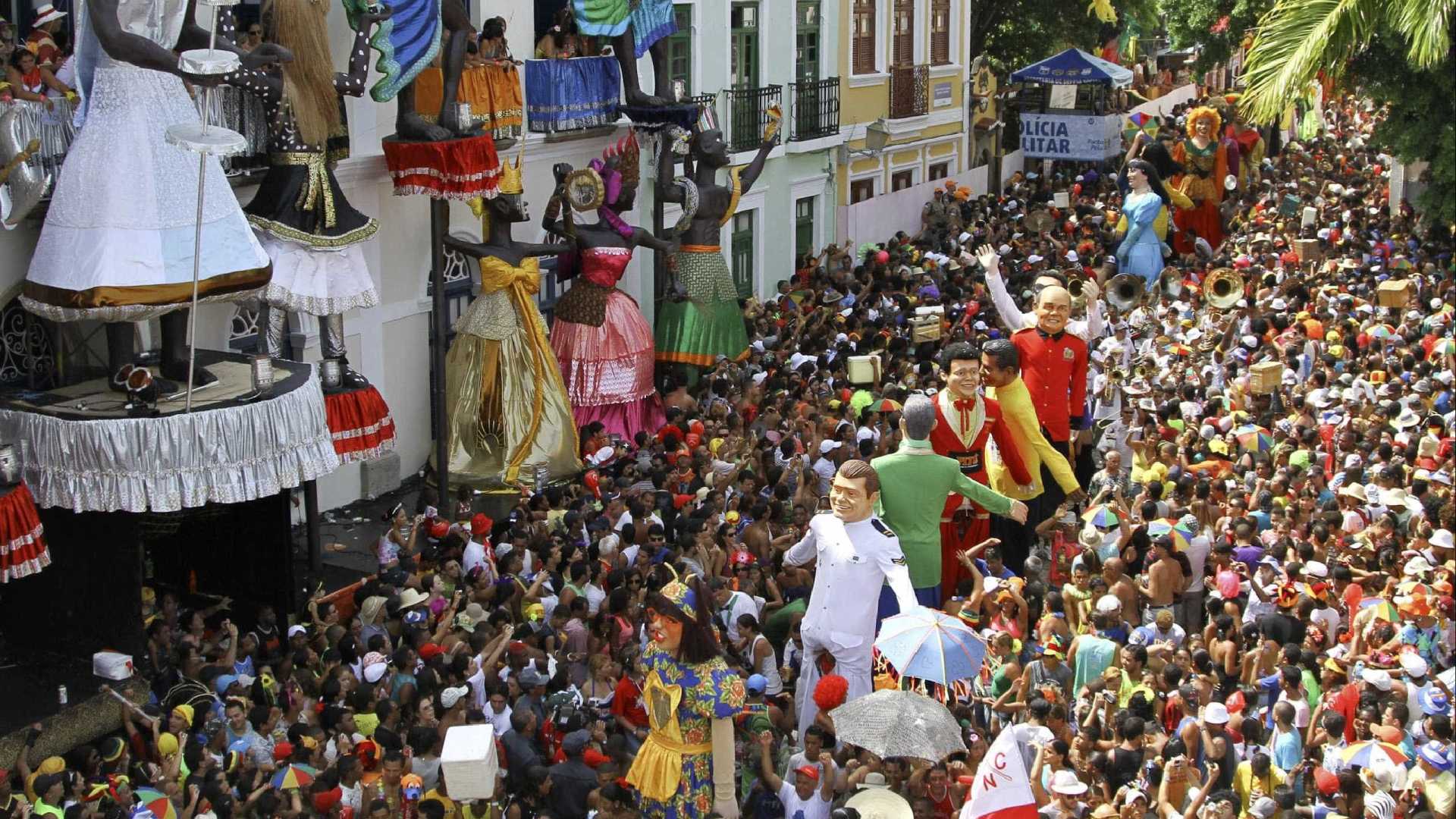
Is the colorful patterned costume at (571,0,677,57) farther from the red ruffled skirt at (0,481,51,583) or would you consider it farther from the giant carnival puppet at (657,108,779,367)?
the red ruffled skirt at (0,481,51,583)

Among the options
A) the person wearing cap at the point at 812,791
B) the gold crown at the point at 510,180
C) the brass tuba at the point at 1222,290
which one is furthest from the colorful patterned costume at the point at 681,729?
the brass tuba at the point at 1222,290

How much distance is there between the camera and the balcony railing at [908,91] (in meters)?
27.1

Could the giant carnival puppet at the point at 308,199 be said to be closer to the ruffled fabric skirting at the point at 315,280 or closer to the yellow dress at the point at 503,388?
the ruffled fabric skirting at the point at 315,280

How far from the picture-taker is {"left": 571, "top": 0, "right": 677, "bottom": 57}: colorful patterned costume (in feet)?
57.1

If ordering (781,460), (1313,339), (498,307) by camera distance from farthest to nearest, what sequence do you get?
(1313,339), (498,307), (781,460)

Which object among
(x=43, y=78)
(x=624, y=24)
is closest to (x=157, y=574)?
(x=43, y=78)

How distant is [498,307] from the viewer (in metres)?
16.0

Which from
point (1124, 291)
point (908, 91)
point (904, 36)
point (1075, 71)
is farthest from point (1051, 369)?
point (1075, 71)

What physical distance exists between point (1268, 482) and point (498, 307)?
21.5 feet

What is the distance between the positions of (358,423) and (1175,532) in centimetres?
579

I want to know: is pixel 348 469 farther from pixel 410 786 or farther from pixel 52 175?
pixel 410 786

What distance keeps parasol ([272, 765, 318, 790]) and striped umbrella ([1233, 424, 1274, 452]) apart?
8.44 metres

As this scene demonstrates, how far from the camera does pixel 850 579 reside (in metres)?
10.2

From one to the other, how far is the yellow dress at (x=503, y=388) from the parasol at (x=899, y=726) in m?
7.58
